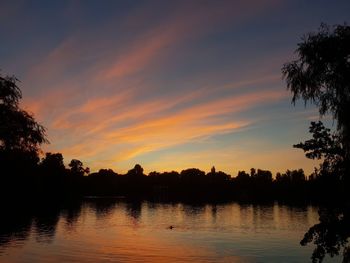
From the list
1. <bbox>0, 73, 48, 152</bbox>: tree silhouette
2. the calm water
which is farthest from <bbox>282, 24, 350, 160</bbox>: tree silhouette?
the calm water

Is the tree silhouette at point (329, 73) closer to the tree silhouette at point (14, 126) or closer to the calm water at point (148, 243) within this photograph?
the tree silhouette at point (14, 126)

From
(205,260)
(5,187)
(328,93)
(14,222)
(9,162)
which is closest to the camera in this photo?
(9,162)

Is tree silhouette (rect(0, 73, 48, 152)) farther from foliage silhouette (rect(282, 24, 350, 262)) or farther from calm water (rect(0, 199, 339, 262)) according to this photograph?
calm water (rect(0, 199, 339, 262))

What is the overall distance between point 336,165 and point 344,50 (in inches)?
166

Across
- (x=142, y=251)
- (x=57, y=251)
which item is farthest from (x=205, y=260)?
(x=57, y=251)

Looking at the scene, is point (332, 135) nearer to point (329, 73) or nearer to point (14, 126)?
point (329, 73)

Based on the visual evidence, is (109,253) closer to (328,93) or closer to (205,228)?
(205,228)

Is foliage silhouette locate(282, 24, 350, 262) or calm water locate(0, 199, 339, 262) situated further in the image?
calm water locate(0, 199, 339, 262)

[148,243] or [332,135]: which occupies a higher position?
[332,135]

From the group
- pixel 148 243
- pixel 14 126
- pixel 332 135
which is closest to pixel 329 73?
pixel 332 135

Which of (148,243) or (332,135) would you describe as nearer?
(332,135)

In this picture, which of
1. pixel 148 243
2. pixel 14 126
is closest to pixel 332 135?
pixel 14 126

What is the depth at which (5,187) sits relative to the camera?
627 inches

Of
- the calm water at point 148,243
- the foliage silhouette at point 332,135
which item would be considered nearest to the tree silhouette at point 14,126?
the foliage silhouette at point 332,135
